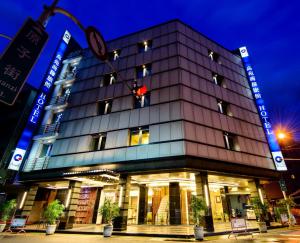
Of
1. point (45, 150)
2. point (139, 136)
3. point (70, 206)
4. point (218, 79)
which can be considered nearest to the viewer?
point (70, 206)

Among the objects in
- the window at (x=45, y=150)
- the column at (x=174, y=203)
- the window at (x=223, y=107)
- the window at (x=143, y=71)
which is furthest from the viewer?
the window at (x=45, y=150)

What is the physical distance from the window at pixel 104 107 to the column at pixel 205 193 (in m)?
10.9

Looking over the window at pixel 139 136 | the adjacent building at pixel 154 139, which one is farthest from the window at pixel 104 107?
the window at pixel 139 136

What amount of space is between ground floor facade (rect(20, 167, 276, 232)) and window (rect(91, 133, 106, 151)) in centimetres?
289

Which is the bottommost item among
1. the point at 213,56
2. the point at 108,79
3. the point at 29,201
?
the point at 29,201

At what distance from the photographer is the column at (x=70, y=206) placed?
53.8ft

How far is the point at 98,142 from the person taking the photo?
762 inches

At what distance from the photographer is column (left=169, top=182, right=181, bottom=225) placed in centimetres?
1716

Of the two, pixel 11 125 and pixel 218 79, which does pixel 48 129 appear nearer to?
pixel 11 125

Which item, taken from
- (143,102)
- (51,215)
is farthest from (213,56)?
(51,215)

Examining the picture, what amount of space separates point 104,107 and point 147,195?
985 centimetres

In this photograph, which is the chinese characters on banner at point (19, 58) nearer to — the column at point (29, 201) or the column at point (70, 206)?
the column at point (70, 206)

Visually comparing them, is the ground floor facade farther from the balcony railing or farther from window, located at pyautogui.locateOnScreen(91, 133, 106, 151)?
the balcony railing

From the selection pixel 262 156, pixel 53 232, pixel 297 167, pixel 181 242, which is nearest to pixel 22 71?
pixel 181 242
